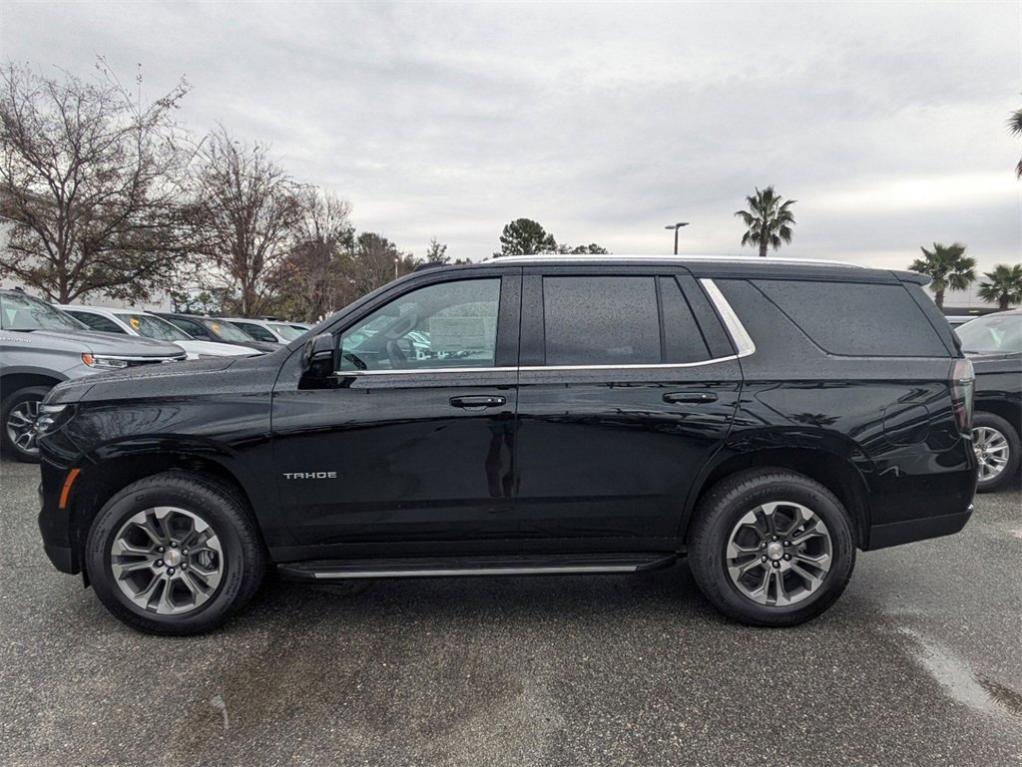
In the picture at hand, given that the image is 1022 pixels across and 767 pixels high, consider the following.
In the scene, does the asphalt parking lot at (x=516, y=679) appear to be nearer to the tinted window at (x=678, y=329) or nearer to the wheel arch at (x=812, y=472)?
the wheel arch at (x=812, y=472)

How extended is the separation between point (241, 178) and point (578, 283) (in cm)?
2149

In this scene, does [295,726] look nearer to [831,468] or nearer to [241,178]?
[831,468]

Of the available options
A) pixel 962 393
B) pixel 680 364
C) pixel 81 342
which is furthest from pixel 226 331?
pixel 962 393

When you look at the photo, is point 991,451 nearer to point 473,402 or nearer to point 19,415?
point 473,402

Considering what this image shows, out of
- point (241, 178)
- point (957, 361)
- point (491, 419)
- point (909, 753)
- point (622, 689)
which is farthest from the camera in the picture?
point (241, 178)

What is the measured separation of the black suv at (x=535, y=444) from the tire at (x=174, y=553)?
1 cm

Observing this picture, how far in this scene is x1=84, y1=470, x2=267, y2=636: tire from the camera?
294 cm

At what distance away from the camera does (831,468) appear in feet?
10.4

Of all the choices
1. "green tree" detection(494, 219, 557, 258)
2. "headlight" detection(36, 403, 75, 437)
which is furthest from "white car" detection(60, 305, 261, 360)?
"green tree" detection(494, 219, 557, 258)

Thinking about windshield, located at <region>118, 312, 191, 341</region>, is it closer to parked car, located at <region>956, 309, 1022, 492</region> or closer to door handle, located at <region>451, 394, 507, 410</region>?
door handle, located at <region>451, 394, 507, 410</region>

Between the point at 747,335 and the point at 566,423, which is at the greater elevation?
the point at 747,335

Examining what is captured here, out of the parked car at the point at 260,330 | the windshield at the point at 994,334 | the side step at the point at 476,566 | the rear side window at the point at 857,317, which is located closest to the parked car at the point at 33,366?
the side step at the point at 476,566

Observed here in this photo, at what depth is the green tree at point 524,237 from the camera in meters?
62.7

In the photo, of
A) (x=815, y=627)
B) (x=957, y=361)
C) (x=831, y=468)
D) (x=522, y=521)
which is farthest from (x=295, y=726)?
(x=957, y=361)
